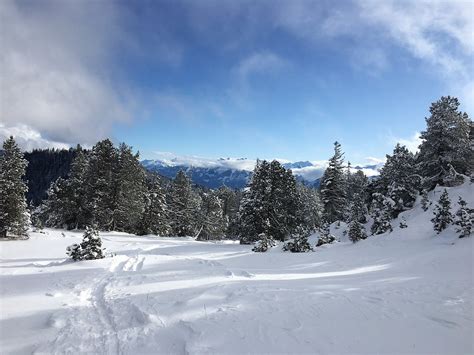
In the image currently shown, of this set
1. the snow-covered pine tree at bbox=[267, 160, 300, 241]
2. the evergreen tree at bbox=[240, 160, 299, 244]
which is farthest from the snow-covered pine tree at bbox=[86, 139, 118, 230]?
the snow-covered pine tree at bbox=[267, 160, 300, 241]

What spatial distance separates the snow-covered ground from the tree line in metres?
11.2

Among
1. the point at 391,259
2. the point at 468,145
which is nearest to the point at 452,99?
the point at 468,145

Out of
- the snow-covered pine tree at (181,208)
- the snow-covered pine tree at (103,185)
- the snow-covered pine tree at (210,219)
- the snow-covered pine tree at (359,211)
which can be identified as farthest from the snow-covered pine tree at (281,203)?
the snow-covered pine tree at (210,219)

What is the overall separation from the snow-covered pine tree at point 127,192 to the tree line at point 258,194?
13 cm

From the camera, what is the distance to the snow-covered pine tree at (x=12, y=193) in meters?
24.9

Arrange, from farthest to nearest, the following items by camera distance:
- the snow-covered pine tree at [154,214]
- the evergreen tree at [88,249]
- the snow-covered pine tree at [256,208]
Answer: the snow-covered pine tree at [154,214]
the snow-covered pine tree at [256,208]
the evergreen tree at [88,249]

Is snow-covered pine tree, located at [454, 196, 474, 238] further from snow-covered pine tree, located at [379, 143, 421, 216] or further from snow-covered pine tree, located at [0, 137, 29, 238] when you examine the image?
snow-covered pine tree, located at [0, 137, 29, 238]

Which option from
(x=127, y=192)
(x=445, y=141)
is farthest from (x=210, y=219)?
(x=445, y=141)

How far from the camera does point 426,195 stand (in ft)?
92.1

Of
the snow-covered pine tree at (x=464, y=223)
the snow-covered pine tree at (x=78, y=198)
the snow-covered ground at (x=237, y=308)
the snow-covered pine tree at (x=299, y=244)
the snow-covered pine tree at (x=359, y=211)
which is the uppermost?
the snow-covered pine tree at (x=78, y=198)

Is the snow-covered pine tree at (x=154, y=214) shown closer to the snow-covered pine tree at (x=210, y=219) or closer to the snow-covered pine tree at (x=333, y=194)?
the snow-covered pine tree at (x=210, y=219)

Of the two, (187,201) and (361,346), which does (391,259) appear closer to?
(361,346)

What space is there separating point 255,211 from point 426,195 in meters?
17.9

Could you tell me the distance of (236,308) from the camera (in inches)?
317
